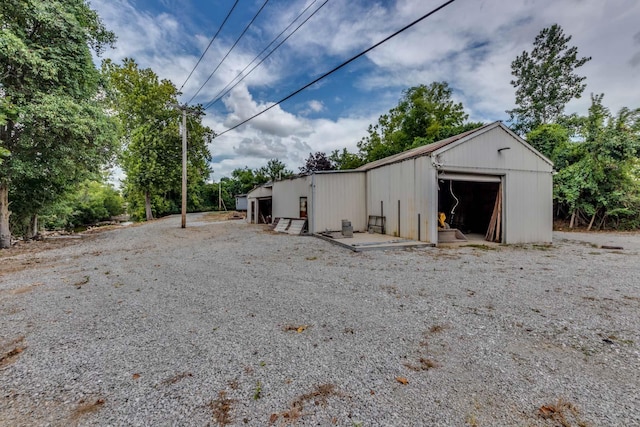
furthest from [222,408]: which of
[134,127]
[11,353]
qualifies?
[134,127]

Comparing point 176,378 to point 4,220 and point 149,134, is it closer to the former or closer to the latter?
point 4,220

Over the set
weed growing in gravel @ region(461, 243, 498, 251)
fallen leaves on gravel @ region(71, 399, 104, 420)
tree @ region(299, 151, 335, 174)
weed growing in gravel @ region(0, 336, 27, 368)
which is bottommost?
weed growing in gravel @ region(0, 336, 27, 368)

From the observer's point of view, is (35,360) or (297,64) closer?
(35,360)

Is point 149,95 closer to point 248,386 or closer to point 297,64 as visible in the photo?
point 297,64

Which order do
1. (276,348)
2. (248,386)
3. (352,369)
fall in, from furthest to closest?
1. (276,348)
2. (352,369)
3. (248,386)

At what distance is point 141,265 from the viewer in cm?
556

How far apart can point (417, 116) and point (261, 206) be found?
658 inches

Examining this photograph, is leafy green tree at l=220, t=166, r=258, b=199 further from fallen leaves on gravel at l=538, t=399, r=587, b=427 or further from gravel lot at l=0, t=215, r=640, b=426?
fallen leaves on gravel at l=538, t=399, r=587, b=427

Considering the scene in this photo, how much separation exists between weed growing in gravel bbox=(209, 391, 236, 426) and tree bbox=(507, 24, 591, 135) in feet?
81.3

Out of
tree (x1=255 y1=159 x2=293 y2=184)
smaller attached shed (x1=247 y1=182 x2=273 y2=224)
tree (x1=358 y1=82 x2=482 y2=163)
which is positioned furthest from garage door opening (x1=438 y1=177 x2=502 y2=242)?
tree (x1=255 y1=159 x2=293 y2=184)

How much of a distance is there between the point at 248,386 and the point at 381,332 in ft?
A: 4.40

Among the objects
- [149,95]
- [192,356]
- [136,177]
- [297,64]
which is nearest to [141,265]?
[192,356]

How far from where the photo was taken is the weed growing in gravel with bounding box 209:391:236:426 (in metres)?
1.50

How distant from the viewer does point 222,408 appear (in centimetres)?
160
